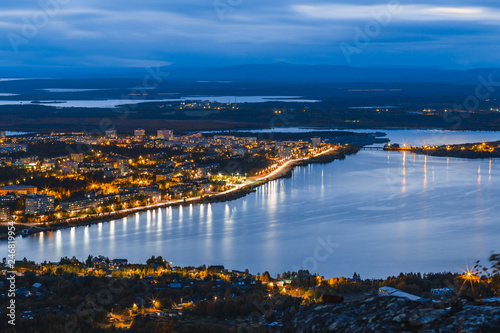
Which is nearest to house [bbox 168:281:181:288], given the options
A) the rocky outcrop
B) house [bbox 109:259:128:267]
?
house [bbox 109:259:128:267]

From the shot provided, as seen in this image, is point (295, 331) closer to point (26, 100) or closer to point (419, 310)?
point (419, 310)

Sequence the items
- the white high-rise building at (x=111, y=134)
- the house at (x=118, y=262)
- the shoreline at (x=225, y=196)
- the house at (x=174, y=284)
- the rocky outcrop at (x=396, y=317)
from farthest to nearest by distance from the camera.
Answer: the white high-rise building at (x=111, y=134) → the shoreline at (x=225, y=196) → the house at (x=118, y=262) → the house at (x=174, y=284) → the rocky outcrop at (x=396, y=317)

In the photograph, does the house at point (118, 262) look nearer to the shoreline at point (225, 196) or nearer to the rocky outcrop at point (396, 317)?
the shoreline at point (225, 196)

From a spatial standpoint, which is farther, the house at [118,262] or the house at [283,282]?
the house at [118,262]

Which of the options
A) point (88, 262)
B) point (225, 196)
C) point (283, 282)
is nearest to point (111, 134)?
point (225, 196)

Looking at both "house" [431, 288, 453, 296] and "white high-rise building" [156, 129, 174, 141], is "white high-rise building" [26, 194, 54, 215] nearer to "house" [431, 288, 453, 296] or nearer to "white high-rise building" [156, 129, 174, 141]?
"house" [431, 288, 453, 296]

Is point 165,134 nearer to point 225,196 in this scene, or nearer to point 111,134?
point 111,134

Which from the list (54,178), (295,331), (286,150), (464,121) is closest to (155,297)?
(295,331)

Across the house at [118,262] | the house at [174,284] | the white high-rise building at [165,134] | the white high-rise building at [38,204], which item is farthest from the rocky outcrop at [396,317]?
the white high-rise building at [165,134]
